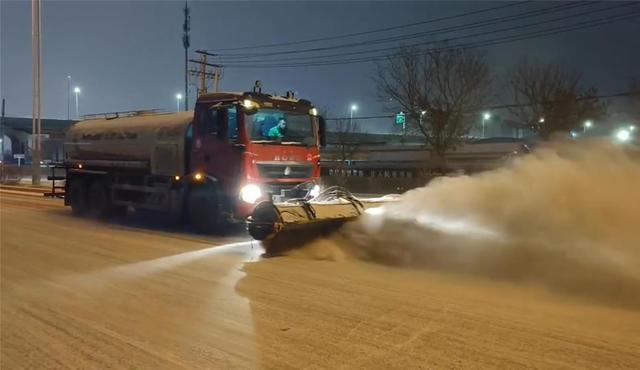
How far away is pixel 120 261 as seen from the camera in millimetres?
10266

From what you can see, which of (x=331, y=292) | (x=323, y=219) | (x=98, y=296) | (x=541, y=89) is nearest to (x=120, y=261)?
(x=98, y=296)

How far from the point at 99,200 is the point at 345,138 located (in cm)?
4039

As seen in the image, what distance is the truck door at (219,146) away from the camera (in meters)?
12.8

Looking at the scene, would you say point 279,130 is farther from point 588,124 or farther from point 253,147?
Result: point 588,124

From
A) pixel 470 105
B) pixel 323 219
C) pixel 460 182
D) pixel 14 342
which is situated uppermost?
pixel 470 105

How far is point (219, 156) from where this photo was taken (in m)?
13.1

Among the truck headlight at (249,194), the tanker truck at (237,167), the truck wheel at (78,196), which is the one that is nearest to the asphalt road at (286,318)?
the tanker truck at (237,167)

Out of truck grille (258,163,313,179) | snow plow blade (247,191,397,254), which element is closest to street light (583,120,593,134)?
truck grille (258,163,313,179)

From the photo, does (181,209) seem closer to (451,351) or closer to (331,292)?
(331,292)

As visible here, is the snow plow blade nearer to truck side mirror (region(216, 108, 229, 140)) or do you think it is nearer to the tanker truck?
the tanker truck

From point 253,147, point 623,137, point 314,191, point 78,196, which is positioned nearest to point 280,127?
point 253,147

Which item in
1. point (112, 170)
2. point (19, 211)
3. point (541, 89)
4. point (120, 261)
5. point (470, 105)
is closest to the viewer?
point (120, 261)

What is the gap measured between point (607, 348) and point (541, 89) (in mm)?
40482

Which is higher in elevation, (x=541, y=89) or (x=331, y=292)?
(x=541, y=89)
